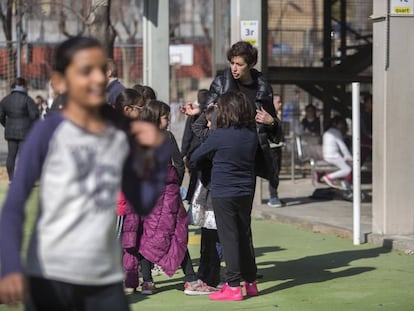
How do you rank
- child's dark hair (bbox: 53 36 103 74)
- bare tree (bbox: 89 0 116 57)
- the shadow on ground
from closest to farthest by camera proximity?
1. child's dark hair (bbox: 53 36 103 74)
2. the shadow on ground
3. bare tree (bbox: 89 0 116 57)

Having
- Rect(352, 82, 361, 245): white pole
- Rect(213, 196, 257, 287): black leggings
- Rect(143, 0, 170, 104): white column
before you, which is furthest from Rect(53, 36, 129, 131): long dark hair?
Rect(143, 0, 170, 104): white column

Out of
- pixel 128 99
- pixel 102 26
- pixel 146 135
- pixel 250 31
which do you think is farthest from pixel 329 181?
pixel 102 26

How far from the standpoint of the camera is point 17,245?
3.96 meters

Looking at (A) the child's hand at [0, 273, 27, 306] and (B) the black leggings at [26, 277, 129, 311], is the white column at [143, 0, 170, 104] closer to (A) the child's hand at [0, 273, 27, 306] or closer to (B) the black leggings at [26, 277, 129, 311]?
(B) the black leggings at [26, 277, 129, 311]

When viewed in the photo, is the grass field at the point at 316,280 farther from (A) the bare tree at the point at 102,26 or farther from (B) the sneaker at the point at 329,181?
(A) the bare tree at the point at 102,26

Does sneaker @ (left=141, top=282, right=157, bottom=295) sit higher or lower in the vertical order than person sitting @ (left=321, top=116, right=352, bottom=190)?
lower

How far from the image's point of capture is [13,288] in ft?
12.5

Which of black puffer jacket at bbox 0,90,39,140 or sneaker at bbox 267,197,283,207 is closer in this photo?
sneaker at bbox 267,197,283,207

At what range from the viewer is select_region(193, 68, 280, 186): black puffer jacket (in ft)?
26.8

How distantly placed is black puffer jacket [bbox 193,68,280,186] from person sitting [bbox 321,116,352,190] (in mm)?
7053

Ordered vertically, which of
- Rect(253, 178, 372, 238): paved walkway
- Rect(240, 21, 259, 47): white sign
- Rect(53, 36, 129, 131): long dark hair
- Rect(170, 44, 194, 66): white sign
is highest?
Rect(170, 44, 194, 66): white sign

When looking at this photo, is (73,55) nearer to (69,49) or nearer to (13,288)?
(69,49)

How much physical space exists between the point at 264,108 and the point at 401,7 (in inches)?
121

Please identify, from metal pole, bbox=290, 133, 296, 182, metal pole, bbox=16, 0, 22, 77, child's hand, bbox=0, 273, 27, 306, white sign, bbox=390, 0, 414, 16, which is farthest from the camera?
metal pole, bbox=16, 0, 22, 77
